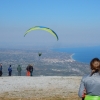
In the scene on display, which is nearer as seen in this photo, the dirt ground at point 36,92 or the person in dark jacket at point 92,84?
the person in dark jacket at point 92,84

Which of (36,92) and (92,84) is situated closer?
(92,84)

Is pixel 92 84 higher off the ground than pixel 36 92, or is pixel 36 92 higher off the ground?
pixel 92 84

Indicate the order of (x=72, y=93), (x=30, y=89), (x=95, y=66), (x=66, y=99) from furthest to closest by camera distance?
1. (x=30, y=89)
2. (x=72, y=93)
3. (x=66, y=99)
4. (x=95, y=66)

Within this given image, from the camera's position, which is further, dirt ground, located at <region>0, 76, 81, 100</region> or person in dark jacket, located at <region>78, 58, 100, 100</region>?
dirt ground, located at <region>0, 76, 81, 100</region>

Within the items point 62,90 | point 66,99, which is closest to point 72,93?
point 62,90

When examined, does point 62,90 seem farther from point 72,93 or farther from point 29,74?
point 29,74

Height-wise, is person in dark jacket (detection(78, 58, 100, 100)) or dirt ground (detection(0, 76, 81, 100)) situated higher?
person in dark jacket (detection(78, 58, 100, 100))

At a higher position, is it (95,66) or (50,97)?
(95,66)

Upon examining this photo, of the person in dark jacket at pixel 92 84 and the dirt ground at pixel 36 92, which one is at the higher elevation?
the person in dark jacket at pixel 92 84
